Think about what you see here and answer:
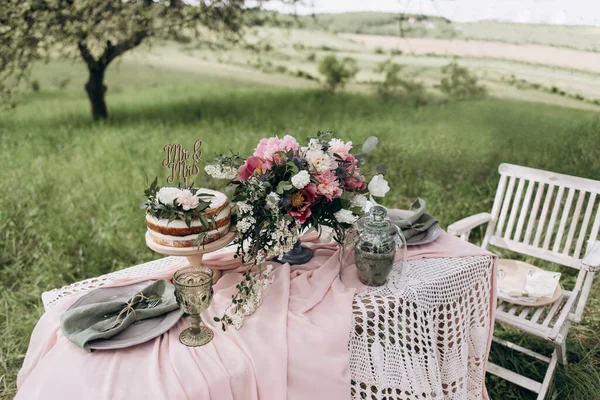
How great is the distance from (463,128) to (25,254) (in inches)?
170

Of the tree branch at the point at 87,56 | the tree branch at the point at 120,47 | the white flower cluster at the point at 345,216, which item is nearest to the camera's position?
the white flower cluster at the point at 345,216

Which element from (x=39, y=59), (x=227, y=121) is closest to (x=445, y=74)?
(x=227, y=121)

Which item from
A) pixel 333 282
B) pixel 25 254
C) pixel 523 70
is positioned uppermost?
pixel 523 70

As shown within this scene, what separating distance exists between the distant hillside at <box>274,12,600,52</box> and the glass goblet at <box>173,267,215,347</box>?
14.1ft

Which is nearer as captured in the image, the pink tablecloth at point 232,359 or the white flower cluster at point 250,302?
the pink tablecloth at point 232,359

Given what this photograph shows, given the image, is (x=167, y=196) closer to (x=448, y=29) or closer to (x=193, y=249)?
(x=193, y=249)

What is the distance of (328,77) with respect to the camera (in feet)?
17.7

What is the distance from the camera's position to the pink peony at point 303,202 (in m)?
1.76

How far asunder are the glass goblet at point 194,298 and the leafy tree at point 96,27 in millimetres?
3894

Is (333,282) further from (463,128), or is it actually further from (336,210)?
(463,128)

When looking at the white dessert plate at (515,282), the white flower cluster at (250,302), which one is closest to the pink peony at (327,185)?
the white flower cluster at (250,302)

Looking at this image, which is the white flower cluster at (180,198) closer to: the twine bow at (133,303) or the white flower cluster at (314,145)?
the twine bow at (133,303)

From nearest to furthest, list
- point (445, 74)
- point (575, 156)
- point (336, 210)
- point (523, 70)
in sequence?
point (336, 210), point (575, 156), point (523, 70), point (445, 74)

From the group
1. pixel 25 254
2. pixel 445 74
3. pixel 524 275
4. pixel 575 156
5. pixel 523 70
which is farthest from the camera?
pixel 445 74
